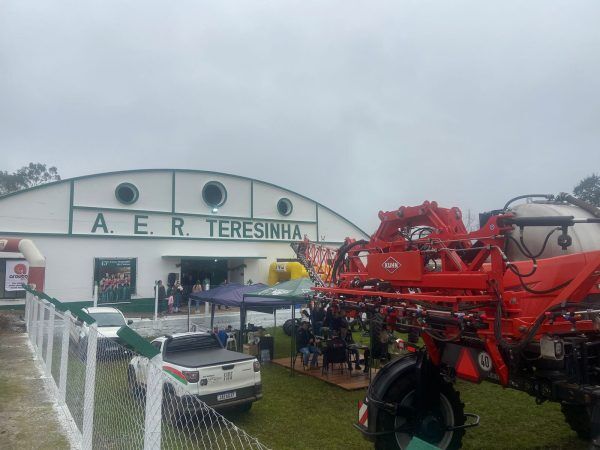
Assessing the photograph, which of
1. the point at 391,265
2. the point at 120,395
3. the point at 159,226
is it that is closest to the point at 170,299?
the point at 159,226

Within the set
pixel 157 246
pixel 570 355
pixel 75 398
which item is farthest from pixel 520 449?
pixel 157 246

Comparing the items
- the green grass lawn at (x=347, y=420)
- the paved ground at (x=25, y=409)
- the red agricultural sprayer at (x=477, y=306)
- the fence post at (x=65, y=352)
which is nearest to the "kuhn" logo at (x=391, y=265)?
the red agricultural sprayer at (x=477, y=306)

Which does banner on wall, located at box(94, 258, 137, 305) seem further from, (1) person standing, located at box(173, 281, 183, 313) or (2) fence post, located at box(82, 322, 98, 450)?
(2) fence post, located at box(82, 322, 98, 450)

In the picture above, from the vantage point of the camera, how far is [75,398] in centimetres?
585

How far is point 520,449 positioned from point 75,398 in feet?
20.3

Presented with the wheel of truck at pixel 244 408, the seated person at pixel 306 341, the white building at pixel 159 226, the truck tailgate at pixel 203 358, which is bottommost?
the wheel of truck at pixel 244 408

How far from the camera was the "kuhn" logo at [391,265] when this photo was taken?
5.01 m

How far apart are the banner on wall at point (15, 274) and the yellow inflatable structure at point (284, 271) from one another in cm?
1317

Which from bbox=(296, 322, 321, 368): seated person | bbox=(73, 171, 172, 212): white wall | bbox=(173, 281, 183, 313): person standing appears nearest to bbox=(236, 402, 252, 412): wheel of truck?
bbox=(296, 322, 321, 368): seated person

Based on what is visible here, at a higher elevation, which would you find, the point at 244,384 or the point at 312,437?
the point at 244,384

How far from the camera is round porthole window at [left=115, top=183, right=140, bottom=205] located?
24753 mm

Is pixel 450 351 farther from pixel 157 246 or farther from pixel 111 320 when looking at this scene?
pixel 157 246

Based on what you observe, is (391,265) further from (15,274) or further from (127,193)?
(127,193)

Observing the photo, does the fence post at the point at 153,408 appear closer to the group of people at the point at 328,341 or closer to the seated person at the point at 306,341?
the group of people at the point at 328,341
